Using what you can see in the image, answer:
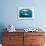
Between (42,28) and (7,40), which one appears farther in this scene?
(42,28)

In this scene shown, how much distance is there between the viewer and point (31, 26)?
4.33 meters

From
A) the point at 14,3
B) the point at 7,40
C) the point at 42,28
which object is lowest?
the point at 7,40

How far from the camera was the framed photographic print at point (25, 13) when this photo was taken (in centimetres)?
425

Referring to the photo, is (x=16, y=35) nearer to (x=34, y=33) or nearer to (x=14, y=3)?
(x=34, y=33)

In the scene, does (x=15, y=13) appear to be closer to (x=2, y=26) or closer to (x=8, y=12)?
(x=8, y=12)

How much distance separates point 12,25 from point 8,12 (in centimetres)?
53

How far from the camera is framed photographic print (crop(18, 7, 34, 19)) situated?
4.25 metres

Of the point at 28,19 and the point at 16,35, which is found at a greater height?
the point at 28,19

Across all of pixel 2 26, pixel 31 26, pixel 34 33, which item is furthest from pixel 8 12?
pixel 34 33

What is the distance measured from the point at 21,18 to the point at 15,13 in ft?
0.85

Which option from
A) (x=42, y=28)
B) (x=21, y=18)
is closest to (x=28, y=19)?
(x=21, y=18)

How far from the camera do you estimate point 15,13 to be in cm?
428

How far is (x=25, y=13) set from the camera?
4266 mm

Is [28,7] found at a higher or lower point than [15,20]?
higher
